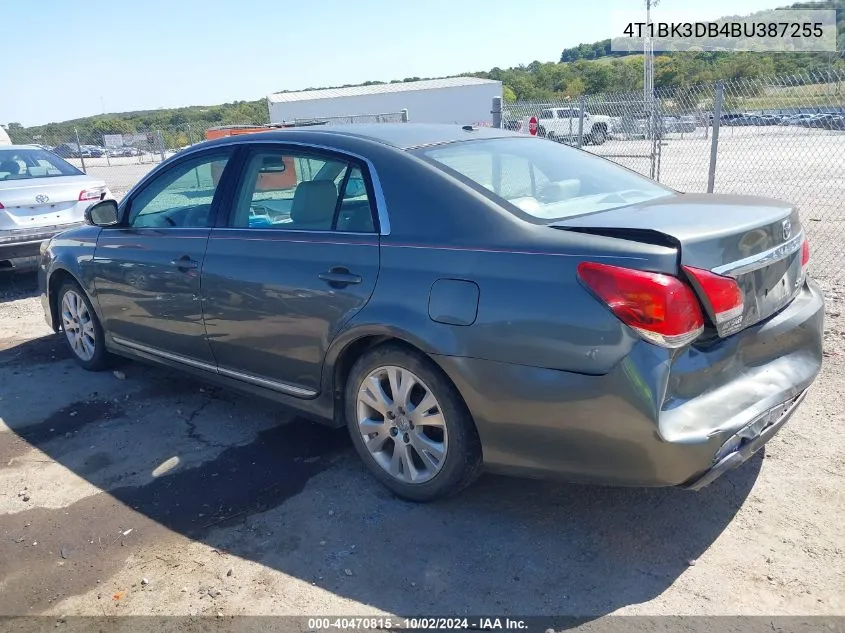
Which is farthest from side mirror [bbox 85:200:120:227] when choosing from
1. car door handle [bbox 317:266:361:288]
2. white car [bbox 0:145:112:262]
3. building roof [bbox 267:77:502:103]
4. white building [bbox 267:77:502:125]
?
building roof [bbox 267:77:502:103]

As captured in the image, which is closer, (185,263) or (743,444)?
(743,444)

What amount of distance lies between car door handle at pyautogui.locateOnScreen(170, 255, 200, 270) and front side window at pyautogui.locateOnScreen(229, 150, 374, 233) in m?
0.33

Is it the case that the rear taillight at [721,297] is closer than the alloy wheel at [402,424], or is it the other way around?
the rear taillight at [721,297]

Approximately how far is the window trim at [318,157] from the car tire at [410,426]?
1.98 feet

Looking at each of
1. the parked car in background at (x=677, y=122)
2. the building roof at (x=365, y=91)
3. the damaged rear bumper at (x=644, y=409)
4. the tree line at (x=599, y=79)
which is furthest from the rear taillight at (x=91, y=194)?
the building roof at (x=365, y=91)

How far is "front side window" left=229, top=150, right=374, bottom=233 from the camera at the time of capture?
11.2 ft

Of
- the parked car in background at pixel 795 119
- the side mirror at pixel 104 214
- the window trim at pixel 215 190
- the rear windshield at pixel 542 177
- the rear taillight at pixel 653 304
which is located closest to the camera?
the rear taillight at pixel 653 304

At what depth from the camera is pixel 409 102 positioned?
42.3 metres

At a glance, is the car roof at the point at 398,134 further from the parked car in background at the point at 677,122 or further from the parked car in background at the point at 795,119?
the parked car in background at the point at 677,122

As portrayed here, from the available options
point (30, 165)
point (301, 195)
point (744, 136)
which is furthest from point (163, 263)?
point (744, 136)

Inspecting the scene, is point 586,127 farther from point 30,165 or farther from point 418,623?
point 418,623

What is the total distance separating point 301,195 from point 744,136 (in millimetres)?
14519

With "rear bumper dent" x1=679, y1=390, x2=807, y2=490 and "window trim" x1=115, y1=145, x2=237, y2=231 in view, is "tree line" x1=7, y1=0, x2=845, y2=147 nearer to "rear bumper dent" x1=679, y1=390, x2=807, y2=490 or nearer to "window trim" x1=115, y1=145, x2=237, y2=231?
"window trim" x1=115, y1=145, x2=237, y2=231

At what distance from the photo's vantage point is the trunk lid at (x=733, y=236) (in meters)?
2.62
